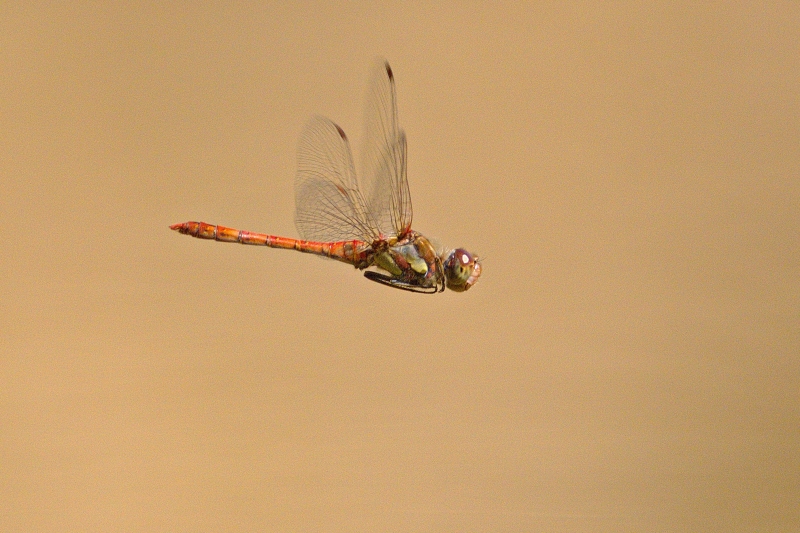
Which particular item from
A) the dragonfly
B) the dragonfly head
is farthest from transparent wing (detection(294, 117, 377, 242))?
the dragonfly head

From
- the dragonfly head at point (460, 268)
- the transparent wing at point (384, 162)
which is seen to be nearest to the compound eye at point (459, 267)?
the dragonfly head at point (460, 268)

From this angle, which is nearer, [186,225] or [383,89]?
[383,89]

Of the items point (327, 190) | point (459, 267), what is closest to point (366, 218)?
point (327, 190)

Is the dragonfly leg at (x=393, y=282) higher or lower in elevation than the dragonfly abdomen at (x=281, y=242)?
lower

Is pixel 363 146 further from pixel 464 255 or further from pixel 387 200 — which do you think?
pixel 464 255

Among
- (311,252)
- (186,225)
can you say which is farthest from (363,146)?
(186,225)

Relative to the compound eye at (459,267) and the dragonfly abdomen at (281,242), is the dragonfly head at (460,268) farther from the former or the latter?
the dragonfly abdomen at (281,242)

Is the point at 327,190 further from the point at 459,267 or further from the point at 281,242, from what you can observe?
the point at 459,267

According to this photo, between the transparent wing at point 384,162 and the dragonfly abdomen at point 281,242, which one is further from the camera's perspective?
the dragonfly abdomen at point 281,242
